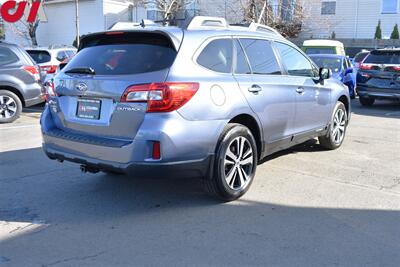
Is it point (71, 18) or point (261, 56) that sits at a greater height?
point (71, 18)

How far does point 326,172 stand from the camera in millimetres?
6102

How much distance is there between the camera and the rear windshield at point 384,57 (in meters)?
12.6

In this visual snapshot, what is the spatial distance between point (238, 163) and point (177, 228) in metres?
1.07

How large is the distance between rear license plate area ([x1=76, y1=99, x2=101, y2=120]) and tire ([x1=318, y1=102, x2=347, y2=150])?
388cm

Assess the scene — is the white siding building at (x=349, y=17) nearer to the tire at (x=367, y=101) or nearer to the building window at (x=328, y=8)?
the building window at (x=328, y=8)

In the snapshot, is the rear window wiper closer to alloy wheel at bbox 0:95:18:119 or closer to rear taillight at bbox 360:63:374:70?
alloy wheel at bbox 0:95:18:119

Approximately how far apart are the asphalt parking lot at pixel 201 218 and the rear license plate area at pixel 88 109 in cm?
94

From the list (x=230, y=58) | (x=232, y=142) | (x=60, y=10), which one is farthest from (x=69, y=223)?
(x=60, y=10)

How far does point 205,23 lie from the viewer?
16.5ft

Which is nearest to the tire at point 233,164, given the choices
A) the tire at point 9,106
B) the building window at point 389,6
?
the tire at point 9,106

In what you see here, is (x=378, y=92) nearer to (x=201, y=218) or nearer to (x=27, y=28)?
(x=201, y=218)

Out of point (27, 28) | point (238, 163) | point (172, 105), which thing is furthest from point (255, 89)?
point (27, 28)

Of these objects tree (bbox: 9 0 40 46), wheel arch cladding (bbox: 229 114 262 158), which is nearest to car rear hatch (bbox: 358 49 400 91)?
wheel arch cladding (bbox: 229 114 262 158)

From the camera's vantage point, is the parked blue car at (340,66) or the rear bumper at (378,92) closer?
the rear bumper at (378,92)
